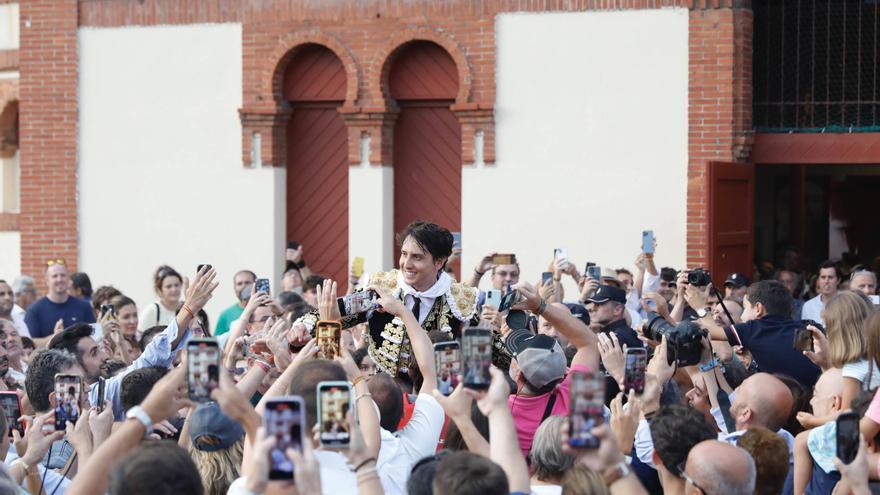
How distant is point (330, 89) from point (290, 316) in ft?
23.8

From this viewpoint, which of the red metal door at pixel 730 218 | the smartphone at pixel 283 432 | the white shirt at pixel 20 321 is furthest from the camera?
the red metal door at pixel 730 218

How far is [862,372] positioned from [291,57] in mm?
10404

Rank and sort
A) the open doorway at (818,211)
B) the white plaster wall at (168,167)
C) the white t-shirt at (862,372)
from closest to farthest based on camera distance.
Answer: the white t-shirt at (862,372) → the white plaster wall at (168,167) → the open doorway at (818,211)

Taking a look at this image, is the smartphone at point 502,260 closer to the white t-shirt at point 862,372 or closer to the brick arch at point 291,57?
the brick arch at point 291,57

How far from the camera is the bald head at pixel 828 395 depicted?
6875 millimetres

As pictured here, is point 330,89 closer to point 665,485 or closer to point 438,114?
point 438,114

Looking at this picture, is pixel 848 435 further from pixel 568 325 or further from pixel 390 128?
pixel 390 128

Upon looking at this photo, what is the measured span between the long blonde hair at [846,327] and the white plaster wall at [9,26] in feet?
41.6

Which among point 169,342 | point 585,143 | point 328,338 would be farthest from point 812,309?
point 328,338

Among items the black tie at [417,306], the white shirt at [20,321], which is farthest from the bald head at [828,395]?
the white shirt at [20,321]

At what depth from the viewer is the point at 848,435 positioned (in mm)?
4727

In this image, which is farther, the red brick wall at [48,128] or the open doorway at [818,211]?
the open doorway at [818,211]

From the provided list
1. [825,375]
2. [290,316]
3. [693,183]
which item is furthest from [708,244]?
[825,375]

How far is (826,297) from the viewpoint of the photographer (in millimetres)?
12945
